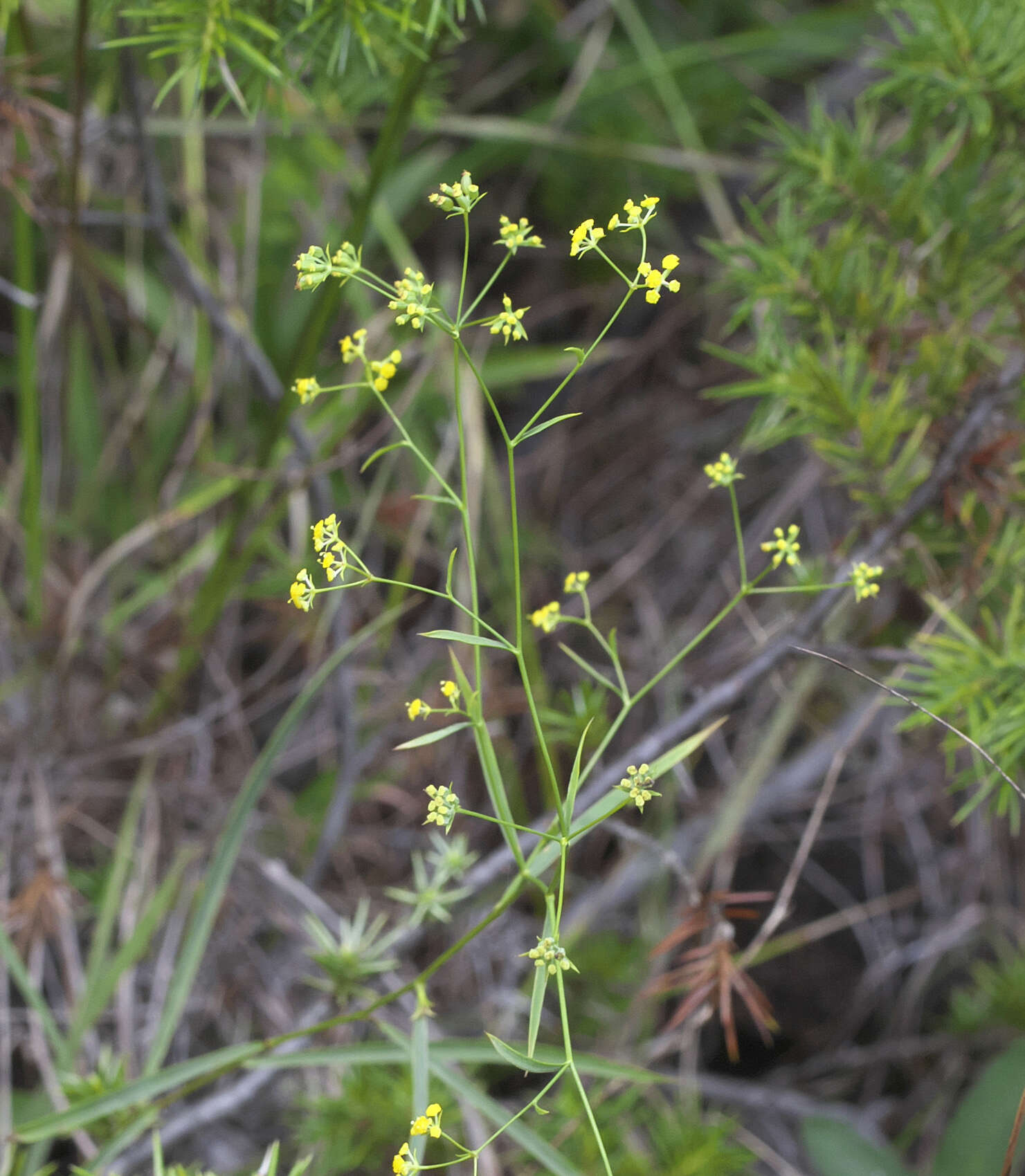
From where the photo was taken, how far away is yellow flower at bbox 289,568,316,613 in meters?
0.50

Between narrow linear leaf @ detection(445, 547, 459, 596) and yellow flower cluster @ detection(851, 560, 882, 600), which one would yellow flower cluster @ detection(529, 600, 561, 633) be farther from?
yellow flower cluster @ detection(851, 560, 882, 600)

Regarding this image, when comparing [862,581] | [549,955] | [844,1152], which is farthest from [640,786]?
[844,1152]

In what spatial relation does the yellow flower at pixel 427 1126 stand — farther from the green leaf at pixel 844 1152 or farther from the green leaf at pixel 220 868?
the green leaf at pixel 844 1152

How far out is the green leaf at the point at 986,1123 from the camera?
3.32 feet

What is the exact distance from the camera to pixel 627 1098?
0.91 m

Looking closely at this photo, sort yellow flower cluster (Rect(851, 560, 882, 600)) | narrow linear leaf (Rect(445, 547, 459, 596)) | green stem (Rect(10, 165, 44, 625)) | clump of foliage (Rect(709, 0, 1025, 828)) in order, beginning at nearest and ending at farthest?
narrow linear leaf (Rect(445, 547, 459, 596)), yellow flower cluster (Rect(851, 560, 882, 600)), clump of foliage (Rect(709, 0, 1025, 828)), green stem (Rect(10, 165, 44, 625))

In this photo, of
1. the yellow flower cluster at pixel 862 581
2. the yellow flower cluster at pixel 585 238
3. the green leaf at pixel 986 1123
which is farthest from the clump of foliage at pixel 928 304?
the green leaf at pixel 986 1123

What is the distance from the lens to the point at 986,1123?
3.36ft

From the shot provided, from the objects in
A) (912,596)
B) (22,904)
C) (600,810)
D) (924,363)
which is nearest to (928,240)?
(924,363)

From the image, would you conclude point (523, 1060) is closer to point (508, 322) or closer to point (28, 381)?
point (508, 322)

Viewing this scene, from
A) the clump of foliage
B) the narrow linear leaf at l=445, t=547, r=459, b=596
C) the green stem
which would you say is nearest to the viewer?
the narrow linear leaf at l=445, t=547, r=459, b=596

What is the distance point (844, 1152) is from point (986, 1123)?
16cm

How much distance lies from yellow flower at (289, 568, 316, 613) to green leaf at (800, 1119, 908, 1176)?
0.95m

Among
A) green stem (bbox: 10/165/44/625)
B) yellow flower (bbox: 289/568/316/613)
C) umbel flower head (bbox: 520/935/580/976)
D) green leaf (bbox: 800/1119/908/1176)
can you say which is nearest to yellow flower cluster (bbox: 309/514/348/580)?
yellow flower (bbox: 289/568/316/613)
